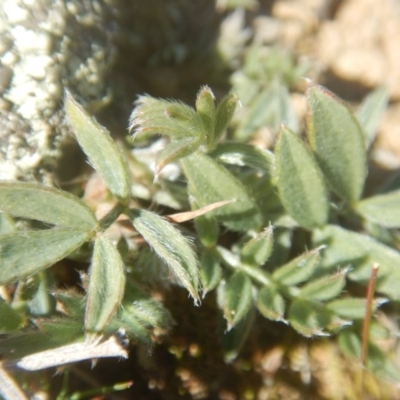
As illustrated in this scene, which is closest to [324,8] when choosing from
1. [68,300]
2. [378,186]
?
[378,186]

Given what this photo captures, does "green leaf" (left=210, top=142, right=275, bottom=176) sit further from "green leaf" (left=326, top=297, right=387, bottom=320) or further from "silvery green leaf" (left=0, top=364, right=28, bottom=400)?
"silvery green leaf" (left=0, top=364, right=28, bottom=400)

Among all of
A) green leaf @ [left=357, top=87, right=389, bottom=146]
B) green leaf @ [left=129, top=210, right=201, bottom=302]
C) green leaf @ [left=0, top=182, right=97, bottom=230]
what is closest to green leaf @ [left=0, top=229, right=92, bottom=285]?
green leaf @ [left=0, top=182, right=97, bottom=230]

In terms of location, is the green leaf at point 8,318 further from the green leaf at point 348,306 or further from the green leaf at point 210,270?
the green leaf at point 348,306

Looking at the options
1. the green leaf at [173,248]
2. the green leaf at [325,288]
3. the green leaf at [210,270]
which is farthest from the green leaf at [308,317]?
the green leaf at [173,248]

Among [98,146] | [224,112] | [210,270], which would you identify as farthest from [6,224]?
[224,112]

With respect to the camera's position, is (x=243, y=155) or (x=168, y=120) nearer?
(x=168, y=120)

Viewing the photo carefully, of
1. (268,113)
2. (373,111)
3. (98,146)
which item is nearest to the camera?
(98,146)

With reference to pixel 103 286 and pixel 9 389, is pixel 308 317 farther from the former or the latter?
pixel 9 389
